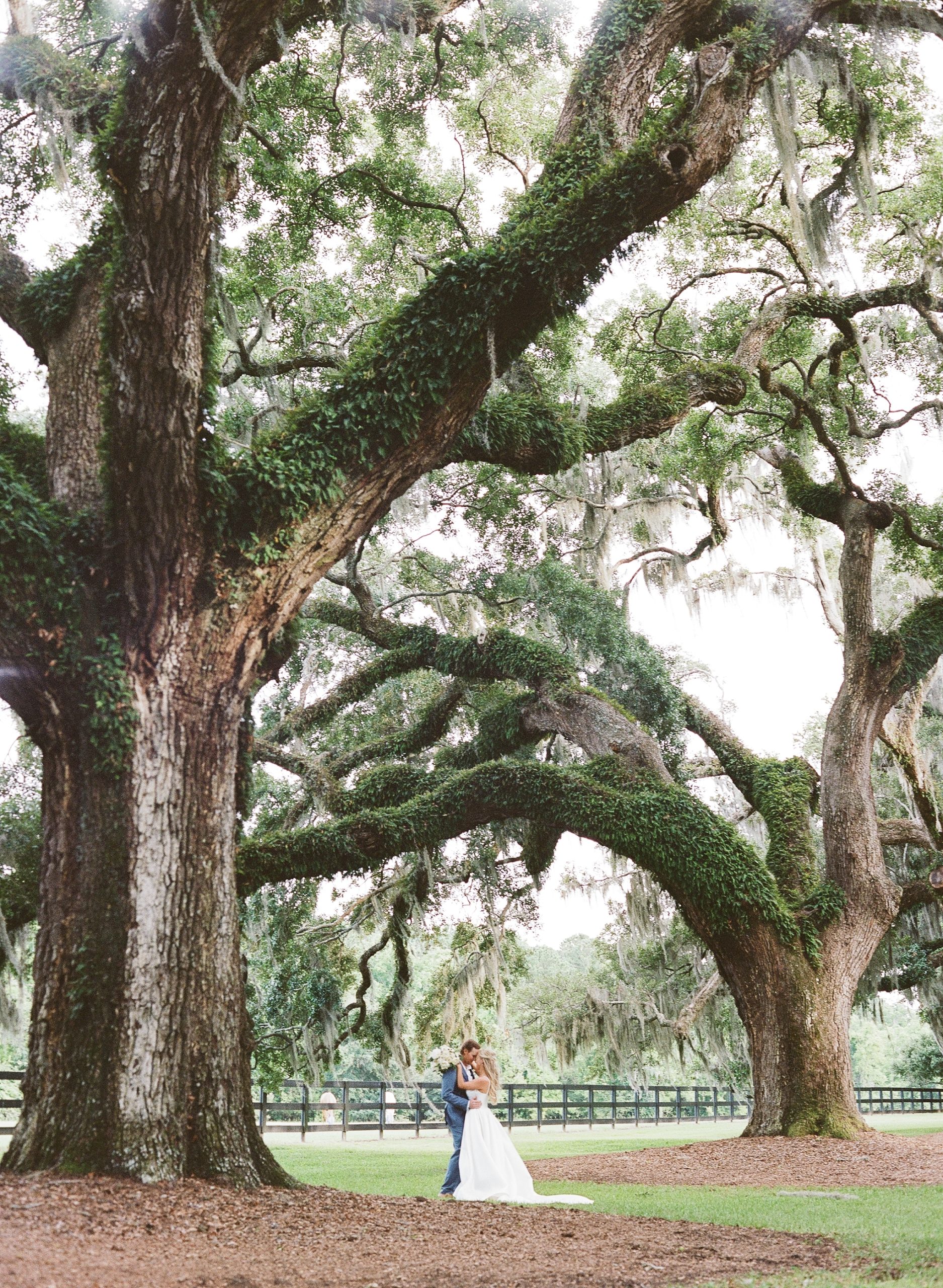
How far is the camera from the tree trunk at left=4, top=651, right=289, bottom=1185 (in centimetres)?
470

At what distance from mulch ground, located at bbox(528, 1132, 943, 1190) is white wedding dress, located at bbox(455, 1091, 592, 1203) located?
124 cm

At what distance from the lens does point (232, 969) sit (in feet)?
17.4

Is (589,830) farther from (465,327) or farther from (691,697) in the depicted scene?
(465,327)

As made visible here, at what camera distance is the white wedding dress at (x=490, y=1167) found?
636cm

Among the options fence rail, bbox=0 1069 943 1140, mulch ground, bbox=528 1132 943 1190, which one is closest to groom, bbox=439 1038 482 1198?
mulch ground, bbox=528 1132 943 1190

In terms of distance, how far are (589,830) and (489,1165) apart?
3703mm

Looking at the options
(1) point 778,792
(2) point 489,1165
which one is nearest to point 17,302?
(2) point 489,1165

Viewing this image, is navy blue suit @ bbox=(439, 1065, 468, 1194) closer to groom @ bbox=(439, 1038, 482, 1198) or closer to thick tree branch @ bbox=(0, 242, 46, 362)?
groom @ bbox=(439, 1038, 482, 1198)

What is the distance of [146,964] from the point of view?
16.2 ft

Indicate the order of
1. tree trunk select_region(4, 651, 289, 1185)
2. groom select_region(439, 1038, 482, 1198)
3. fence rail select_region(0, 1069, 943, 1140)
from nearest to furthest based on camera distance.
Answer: tree trunk select_region(4, 651, 289, 1185) < groom select_region(439, 1038, 482, 1198) < fence rail select_region(0, 1069, 943, 1140)

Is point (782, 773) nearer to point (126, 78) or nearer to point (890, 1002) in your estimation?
point (126, 78)

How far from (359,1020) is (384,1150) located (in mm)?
1914

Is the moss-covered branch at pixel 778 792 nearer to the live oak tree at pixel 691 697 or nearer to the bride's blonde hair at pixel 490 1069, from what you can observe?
the live oak tree at pixel 691 697

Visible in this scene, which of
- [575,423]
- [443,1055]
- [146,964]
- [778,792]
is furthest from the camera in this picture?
[443,1055]
